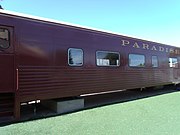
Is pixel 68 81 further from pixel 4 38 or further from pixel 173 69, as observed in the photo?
pixel 173 69

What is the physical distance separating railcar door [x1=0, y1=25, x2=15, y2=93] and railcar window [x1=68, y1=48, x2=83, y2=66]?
6.61 ft

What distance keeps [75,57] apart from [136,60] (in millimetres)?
3922

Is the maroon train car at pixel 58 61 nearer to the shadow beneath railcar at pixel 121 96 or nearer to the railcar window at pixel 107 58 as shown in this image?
the railcar window at pixel 107 58

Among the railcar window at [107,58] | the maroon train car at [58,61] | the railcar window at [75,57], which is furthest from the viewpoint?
the railcar window at [107,58]

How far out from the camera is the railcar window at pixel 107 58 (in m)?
8.05

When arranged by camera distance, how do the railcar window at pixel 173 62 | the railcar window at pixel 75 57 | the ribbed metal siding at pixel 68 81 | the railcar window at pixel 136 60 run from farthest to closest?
the railcar window at pixel 173 62 < the railcar window at pixel 136 60 < the railcar window at pixel 75 57 < the ribbed metal siding at pixel 68 81

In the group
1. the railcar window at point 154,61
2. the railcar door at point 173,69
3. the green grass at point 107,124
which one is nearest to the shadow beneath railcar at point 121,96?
the railcar door at point 173,69

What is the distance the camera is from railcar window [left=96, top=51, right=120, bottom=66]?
8.05 metres

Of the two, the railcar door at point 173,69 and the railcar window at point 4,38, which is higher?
the railcar window at point 4,38

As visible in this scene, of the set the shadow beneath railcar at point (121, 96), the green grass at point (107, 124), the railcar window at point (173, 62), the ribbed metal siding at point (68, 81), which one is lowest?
the green grass at point (107, 124)

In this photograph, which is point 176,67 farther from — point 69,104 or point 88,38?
point 69,104

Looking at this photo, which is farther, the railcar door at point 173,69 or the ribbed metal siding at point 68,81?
the railcar door at point 173,69

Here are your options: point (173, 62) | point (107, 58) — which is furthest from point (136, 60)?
point (173, 62)

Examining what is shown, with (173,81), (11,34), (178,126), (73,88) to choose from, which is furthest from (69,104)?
(173,81)
